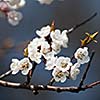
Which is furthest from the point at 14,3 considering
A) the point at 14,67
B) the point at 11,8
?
the point at 14,67

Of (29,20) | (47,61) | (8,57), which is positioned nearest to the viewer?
(47,61)

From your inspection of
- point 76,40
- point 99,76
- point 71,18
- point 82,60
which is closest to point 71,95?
point 99,76

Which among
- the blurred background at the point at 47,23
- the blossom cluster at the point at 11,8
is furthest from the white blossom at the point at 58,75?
the blurred background at the point at 47,23

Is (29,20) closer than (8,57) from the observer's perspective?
No

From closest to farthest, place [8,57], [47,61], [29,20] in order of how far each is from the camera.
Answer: [47,61] < [8,57] < [29,20]

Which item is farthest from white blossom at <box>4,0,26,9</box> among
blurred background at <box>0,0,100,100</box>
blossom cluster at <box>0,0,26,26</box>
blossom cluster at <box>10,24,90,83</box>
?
blurred background at <box>0,0,100,100</box>

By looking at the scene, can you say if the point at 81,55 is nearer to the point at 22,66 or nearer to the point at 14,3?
the point at 22,66

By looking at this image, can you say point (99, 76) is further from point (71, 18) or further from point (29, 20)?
point (29, 20)
